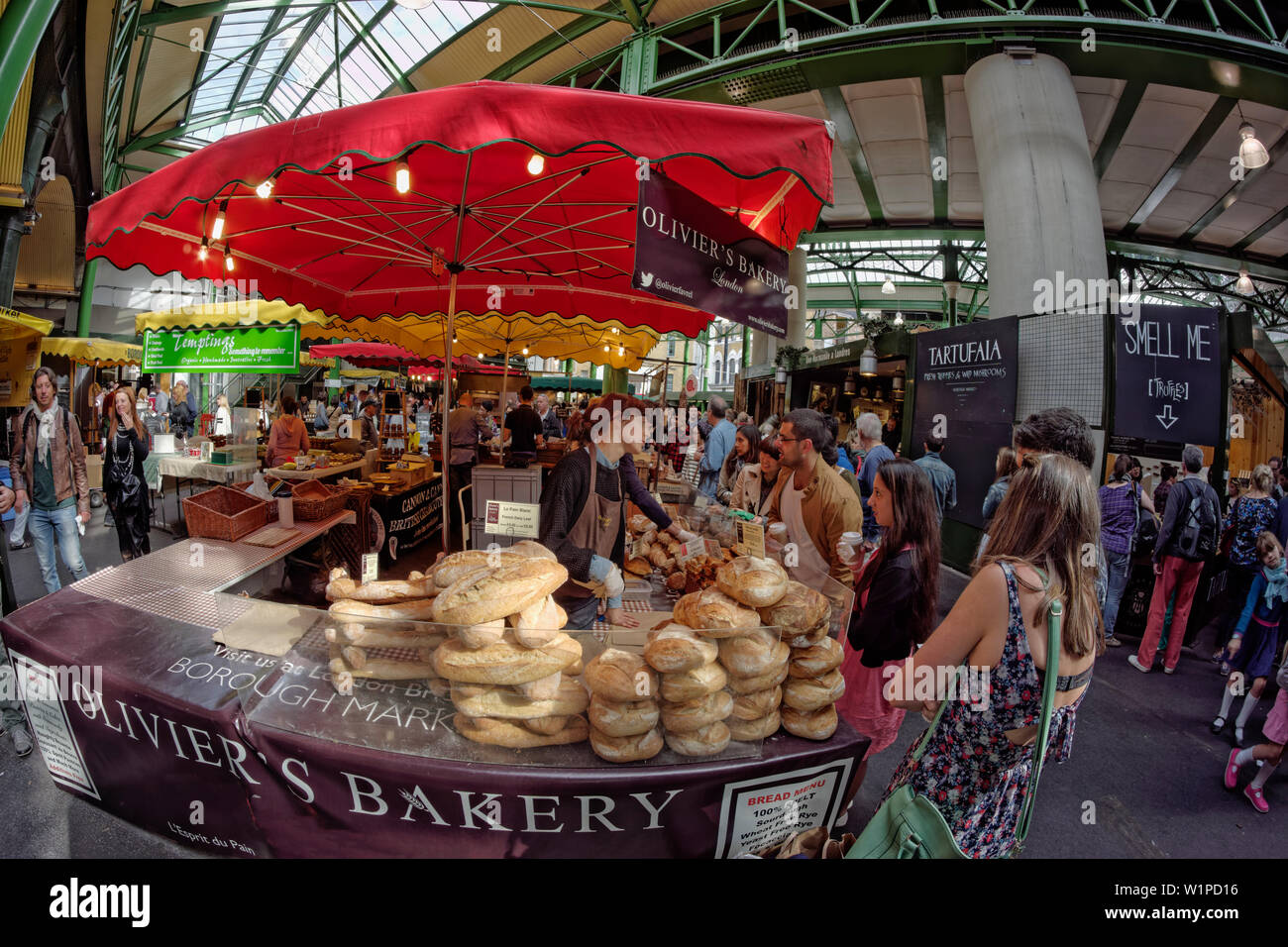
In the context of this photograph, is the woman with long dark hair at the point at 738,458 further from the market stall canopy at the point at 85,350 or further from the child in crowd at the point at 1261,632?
the market stall canopy at the point at 85,350

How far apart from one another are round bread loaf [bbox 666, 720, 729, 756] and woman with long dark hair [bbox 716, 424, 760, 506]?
4.36 meters

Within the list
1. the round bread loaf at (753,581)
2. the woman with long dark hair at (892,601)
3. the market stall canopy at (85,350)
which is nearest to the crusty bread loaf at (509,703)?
the round bread loaf at (753,581)

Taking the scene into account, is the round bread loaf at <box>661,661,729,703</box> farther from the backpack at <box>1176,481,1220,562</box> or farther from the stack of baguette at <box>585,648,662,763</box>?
the backpack at <box>1176,481,1220,562</box>

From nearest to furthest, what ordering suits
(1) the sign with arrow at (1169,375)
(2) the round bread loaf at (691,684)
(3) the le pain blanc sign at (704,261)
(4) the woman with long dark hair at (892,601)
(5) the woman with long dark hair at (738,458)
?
1. (2) the round bread loaf at (691,684)
2. (3) the le pain blanc sign at (704,261)
3. (4) the woman with long dark hair at (892,601)
4. (1) the sign with arrow at (1169,375)
5. (5) the woman with long dark hair at (738,458)

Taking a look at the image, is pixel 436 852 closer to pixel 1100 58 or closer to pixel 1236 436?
pixel 1236 436

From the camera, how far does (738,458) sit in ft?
22.3

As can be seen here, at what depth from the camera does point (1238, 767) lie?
3281 mm

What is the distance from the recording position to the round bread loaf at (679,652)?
5.31ft

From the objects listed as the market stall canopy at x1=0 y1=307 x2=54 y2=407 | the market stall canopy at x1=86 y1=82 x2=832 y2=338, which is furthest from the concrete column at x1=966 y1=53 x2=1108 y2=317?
the market stall canopy at x1=0 y1=307 x2=54 y2=407

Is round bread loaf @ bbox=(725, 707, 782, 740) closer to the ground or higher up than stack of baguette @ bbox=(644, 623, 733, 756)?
closer to the ground

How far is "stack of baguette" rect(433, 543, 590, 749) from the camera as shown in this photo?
1.60 metres

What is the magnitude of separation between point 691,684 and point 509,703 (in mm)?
557

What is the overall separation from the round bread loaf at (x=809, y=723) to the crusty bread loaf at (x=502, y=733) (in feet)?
2.55

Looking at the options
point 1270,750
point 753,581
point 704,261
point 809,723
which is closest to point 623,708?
point 753,581
